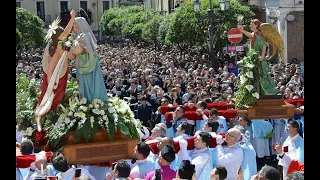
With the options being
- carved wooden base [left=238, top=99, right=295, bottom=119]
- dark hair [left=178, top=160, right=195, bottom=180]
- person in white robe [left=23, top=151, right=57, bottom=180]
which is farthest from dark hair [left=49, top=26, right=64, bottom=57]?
carved wooden base [left=238, top=99, right=295, bottom=119]

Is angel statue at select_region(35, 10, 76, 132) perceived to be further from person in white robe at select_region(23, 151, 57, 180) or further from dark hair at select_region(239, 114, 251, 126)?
dark hair at select_region(239, 114, 251, 126)

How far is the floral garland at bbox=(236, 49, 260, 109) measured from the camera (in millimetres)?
11633

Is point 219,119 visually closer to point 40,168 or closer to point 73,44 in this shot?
point 73,44

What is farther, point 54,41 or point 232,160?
point 54,41

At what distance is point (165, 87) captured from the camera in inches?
685

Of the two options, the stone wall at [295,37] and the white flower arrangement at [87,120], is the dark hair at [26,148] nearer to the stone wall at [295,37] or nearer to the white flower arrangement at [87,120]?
the white flower arrangement at [87,120]

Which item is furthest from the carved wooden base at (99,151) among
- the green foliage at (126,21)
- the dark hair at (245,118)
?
the green foliage at (126,21)

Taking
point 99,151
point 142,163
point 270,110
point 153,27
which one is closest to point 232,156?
point 142,163

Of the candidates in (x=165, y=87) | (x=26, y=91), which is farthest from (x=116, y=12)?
(x=26, y=91)

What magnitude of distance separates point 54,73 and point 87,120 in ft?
2.61

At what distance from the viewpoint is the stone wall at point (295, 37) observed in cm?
3019

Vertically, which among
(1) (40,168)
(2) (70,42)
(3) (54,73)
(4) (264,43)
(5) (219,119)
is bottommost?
(5) (219,119)

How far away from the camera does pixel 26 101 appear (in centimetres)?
861

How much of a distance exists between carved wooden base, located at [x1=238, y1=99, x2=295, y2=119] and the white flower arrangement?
161 inches
